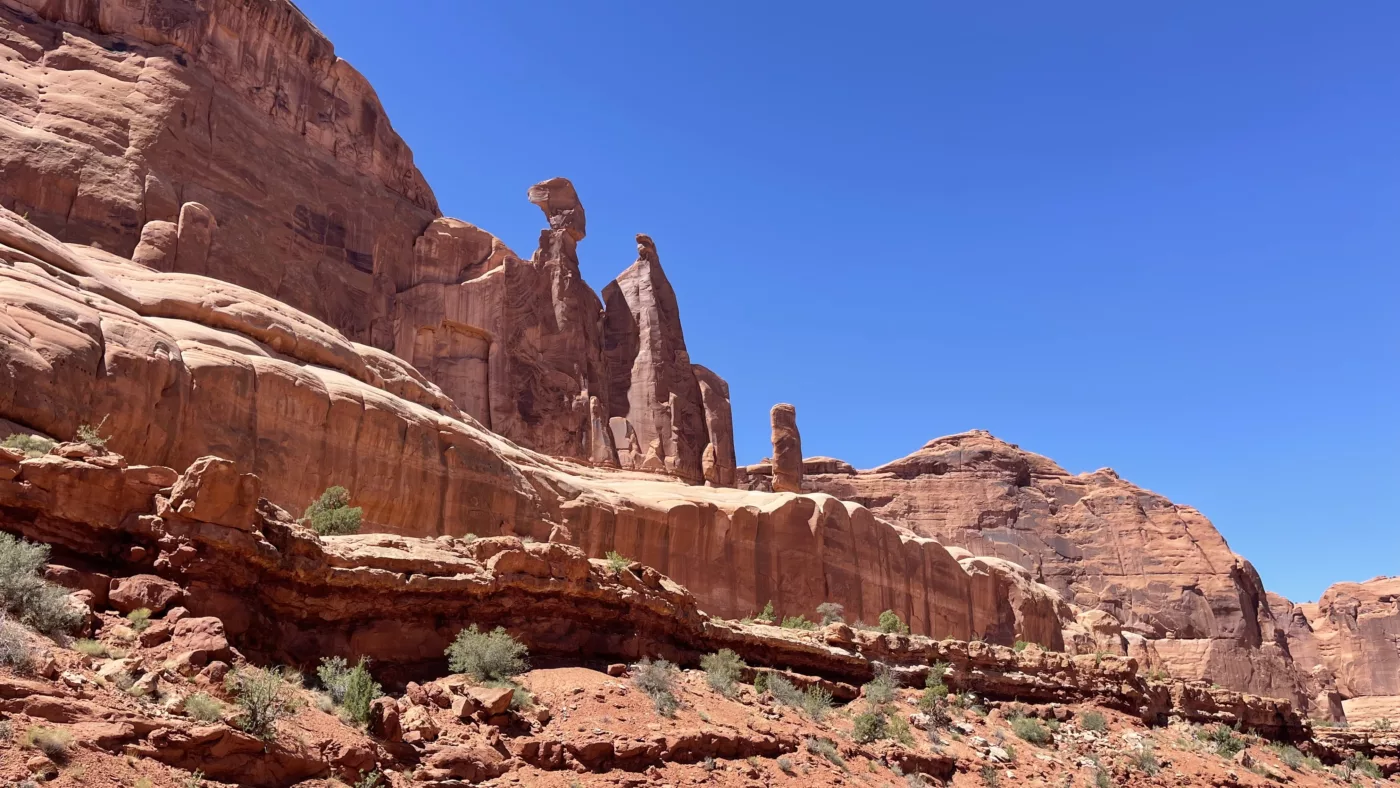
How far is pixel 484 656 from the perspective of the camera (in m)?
16.5

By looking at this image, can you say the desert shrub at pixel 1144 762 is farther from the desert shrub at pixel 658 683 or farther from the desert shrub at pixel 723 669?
the desert shrub at pixel 658 683

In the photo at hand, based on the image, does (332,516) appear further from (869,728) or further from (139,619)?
(869,728)

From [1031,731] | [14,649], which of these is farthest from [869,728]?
[14,649]

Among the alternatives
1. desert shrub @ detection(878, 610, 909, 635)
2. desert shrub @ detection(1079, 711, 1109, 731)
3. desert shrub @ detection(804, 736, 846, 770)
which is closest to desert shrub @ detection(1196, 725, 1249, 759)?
desert shrub @ detection(1079, 711, 1109, 731)

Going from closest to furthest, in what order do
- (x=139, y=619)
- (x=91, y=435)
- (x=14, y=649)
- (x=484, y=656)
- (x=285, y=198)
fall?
(x=14, y=649)
(x=139, y=619)
(x=91, y=435)
(x=484, y=656)
(x=285, y=198)

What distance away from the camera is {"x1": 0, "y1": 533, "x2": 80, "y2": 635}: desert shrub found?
11.7 metres

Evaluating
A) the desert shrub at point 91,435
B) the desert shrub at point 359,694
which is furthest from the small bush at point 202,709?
the desert shrub at point 91,435

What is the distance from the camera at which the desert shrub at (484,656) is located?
1644 cm

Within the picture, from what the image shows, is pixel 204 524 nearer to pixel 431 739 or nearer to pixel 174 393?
pixel 431 739

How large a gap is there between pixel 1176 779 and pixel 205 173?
4055 cm

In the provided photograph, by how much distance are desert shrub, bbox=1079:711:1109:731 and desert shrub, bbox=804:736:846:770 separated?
12188 mm

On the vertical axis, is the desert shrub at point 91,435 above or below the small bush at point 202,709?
above

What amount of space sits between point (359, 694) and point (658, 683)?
5.87 m

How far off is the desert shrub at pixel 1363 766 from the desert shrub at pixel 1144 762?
16.4 m
